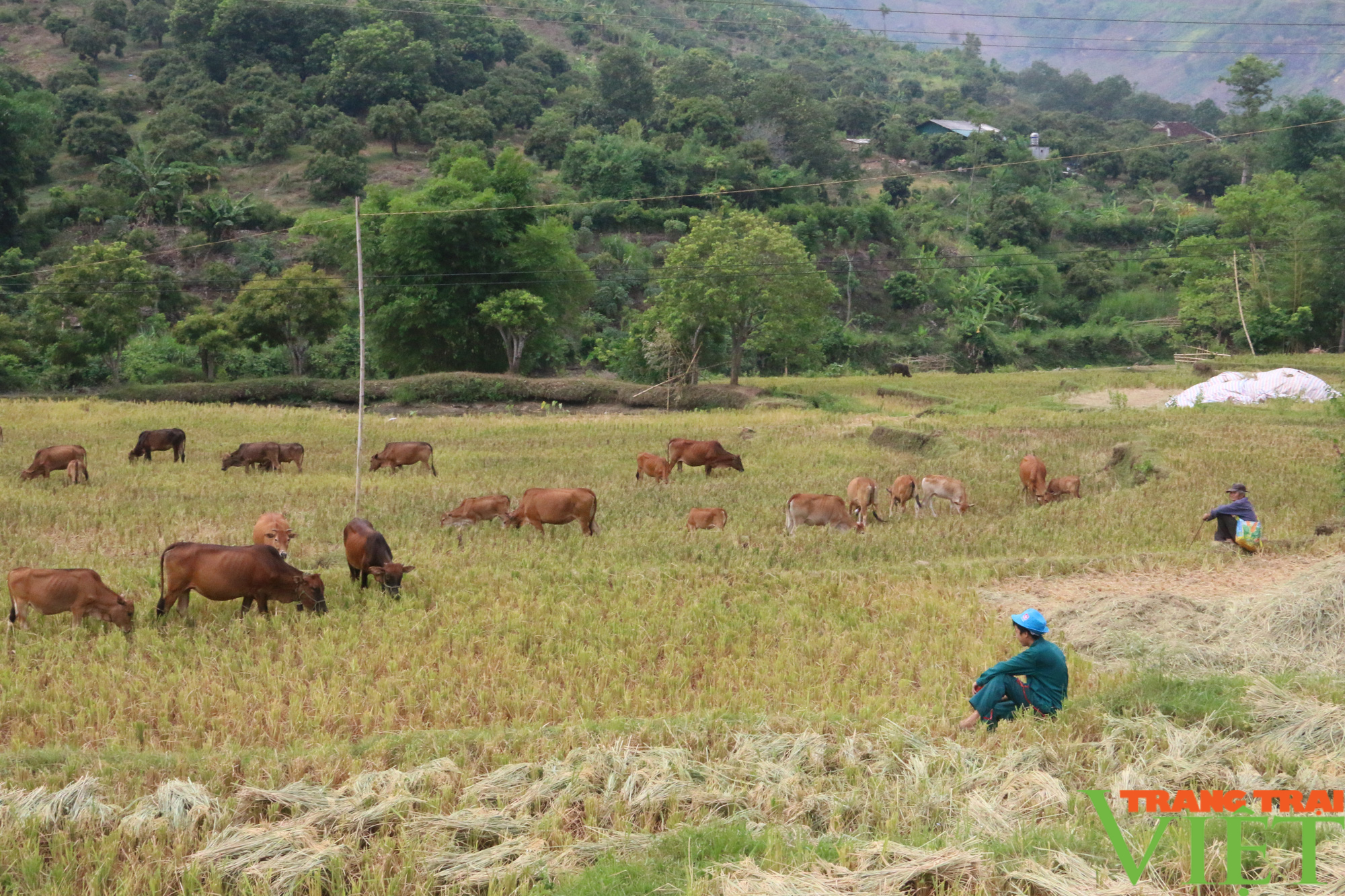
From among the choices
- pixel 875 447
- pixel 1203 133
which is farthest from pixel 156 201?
pixel 1203 133

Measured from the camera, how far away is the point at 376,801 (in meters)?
7.36

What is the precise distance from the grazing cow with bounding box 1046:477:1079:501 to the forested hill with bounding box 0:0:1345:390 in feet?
68.5

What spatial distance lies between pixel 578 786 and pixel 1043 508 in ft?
44.5

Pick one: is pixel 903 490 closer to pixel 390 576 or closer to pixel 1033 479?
pixel 1033 479

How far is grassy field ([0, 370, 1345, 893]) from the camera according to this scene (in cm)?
672

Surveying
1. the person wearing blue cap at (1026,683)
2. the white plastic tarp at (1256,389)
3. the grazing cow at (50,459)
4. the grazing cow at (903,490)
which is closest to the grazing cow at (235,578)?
the person wearing blue cap at (1026,683)

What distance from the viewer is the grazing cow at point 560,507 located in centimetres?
1748

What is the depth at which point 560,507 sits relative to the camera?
1755 cm

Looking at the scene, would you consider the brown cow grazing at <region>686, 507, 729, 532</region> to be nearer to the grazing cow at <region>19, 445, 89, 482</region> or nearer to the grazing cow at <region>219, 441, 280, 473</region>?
the grazing cow at <region>219, 441, 280, 473</region>

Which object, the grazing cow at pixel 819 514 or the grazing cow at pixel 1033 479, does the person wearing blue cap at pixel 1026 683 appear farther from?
the grazing cow at pixel 1033 479

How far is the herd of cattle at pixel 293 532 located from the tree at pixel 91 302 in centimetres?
1782

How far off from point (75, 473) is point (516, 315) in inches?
904

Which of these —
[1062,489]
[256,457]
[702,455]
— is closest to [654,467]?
[702,455]

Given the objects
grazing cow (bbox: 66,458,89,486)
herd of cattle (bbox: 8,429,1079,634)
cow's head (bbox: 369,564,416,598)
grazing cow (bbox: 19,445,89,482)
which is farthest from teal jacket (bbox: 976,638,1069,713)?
grazing cow (bbox: 19,445,89,482)
